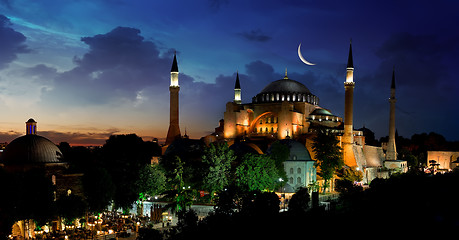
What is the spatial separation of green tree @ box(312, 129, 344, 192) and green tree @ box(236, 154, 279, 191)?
9786mm

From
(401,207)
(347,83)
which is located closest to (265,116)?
(347,83)

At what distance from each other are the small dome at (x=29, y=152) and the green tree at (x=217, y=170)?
37.4 feet

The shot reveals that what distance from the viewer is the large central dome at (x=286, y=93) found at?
61625mm

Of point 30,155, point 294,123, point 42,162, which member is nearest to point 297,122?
point 294,123

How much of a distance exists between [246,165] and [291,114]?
64.7ft

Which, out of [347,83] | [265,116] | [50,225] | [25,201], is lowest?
[50,225]

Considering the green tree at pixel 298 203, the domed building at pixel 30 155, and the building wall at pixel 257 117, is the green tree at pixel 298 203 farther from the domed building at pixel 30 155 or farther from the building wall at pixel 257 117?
the building wall at pixel 257 117

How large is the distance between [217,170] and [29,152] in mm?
13799

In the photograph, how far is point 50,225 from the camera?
28.6 metres

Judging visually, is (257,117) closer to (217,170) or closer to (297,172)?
(297,172)

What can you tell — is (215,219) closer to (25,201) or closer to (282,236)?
(282,236)

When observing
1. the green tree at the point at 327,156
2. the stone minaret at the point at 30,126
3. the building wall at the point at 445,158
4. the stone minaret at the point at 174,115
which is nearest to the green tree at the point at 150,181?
the stone minaret at the point at 30,126

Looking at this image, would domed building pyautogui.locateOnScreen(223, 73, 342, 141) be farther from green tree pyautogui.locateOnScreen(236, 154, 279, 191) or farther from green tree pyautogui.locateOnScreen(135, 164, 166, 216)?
green tree pyautogui.locateOnScreen(135, 164, 166, 216)

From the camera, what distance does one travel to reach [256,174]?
115 ft
